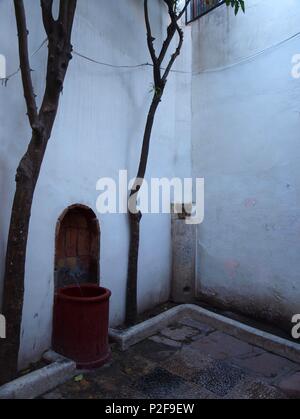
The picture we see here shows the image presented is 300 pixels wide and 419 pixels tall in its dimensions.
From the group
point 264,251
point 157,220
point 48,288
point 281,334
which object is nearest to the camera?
point 48,288

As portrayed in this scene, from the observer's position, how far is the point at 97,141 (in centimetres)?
432

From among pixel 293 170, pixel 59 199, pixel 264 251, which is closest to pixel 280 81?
pixel 293 170

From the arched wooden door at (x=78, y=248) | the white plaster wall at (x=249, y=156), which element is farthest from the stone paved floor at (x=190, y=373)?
the arched wooden door at (x=78, y=248)

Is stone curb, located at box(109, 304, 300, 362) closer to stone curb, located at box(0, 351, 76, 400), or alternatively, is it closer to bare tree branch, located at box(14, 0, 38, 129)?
stone curb, located at box(0, 351, 76, 400)

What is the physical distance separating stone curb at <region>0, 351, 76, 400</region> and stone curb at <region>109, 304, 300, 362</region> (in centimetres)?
83

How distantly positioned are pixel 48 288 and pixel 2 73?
2.25 metres

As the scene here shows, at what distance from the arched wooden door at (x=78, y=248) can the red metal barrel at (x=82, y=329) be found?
0.52m

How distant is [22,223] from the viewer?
301 cm

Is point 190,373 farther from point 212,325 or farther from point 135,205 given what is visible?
point 135,205

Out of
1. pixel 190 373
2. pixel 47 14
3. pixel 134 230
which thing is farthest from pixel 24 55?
pixel 190 373

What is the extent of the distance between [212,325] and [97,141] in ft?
9.63

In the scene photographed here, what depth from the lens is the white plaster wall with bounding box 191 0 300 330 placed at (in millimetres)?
4512
